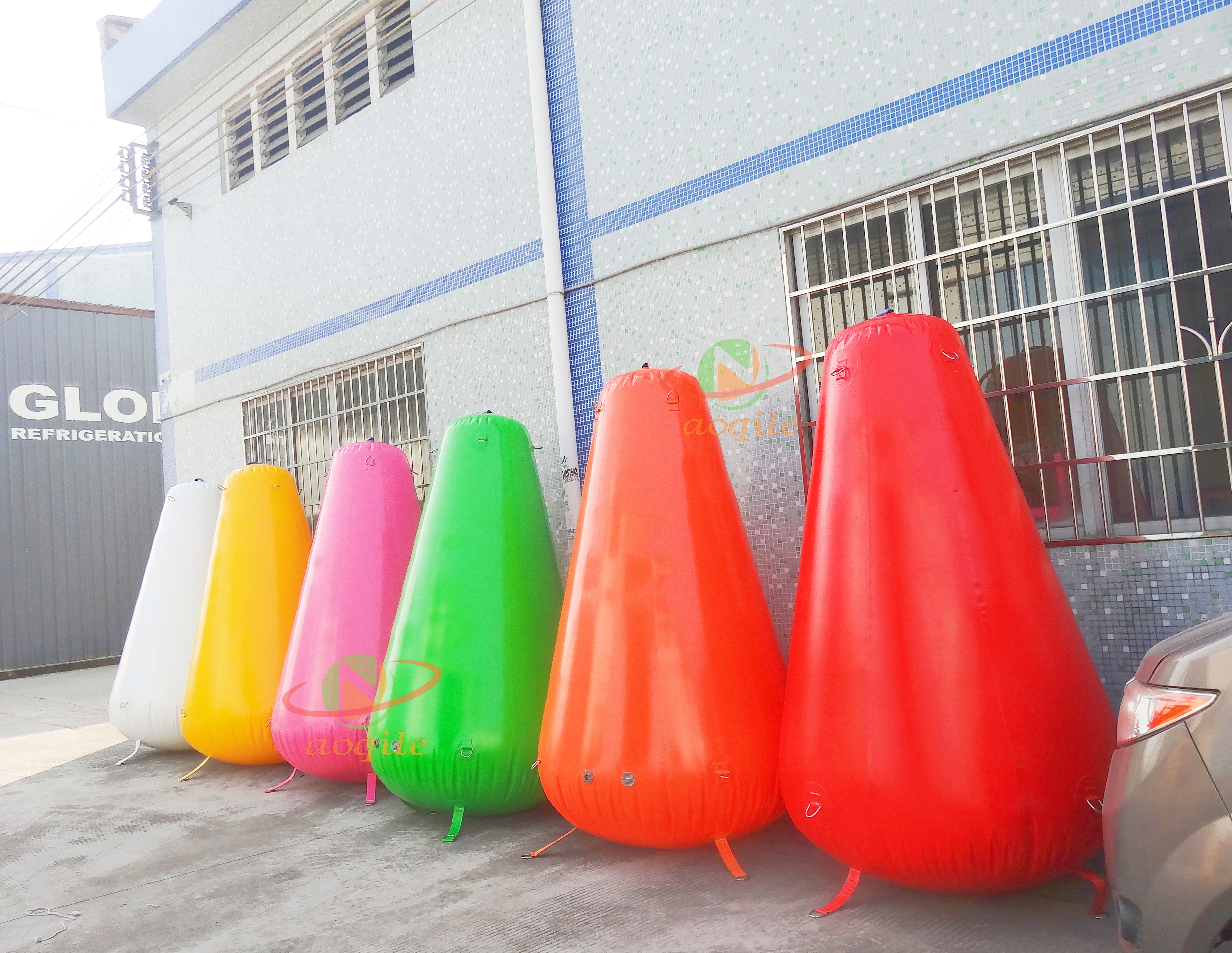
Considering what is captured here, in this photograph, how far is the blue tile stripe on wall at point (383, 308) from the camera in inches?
220

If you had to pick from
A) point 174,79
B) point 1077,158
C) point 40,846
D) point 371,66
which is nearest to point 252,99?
point 174,79

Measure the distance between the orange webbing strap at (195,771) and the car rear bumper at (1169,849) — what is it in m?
4.89

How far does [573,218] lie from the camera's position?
5.25 m

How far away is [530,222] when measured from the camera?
17.9ft

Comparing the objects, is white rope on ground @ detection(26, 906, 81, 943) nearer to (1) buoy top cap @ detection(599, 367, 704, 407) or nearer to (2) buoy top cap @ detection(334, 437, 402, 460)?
(2) buoy top cap @ detection(334, 437, 402, 460)

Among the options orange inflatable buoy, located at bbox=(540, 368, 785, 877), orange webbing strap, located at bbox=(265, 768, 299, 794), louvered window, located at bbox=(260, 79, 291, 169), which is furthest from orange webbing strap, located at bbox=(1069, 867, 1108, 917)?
louvered window, located at bbox=(260, 79, 291, 169)

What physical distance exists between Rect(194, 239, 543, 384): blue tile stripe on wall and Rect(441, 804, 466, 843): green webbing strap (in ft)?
10.6

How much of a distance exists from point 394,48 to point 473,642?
4899 mm

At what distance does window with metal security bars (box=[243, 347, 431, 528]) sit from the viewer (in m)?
6.32

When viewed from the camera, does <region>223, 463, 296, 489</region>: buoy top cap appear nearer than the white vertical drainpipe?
No

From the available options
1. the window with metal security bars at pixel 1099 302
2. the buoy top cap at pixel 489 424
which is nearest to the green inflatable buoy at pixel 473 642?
the buoy top cap at pixel 489 424

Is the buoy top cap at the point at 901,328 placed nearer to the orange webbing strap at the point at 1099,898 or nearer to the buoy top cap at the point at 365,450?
the orange webbing strap at the point at 1099,898

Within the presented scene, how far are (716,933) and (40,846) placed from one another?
11.0 ft

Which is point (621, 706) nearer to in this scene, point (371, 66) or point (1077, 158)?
point (1077, 158)
